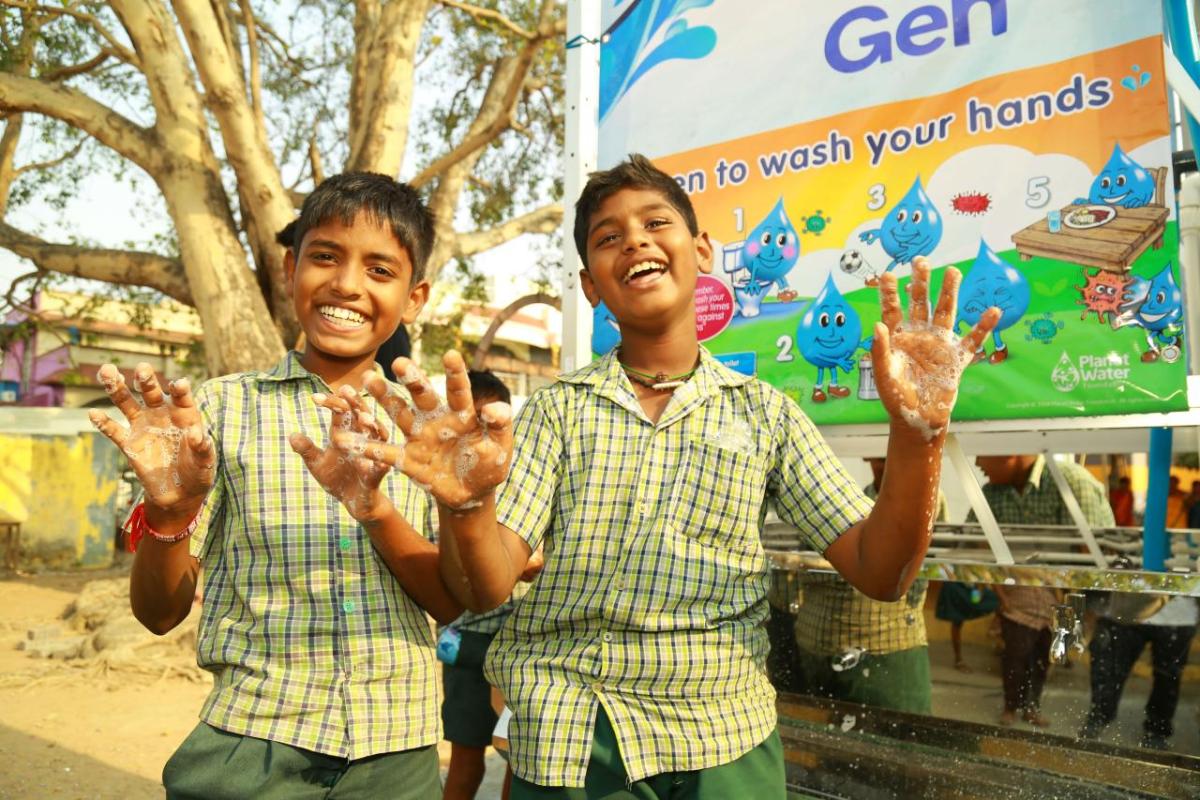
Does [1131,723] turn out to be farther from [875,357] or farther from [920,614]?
[875,357]

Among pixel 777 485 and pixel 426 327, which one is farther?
pixel 426 327

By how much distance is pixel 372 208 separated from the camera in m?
1.73

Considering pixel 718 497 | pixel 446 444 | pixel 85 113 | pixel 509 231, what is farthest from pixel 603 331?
pixel 509 231

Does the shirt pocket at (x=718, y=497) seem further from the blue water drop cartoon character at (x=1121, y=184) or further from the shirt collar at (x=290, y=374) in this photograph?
the blue water drop cartoon character at (x=1121, y=184)

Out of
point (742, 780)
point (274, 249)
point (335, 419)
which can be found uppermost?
point (274, 249)

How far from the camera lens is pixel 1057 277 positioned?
76.3 inches

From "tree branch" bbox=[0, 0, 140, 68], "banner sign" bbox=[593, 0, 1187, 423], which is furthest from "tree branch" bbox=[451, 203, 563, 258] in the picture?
"banner sign" bbox=[593, 0, 1187, 423]

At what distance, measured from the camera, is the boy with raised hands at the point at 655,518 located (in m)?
1.30

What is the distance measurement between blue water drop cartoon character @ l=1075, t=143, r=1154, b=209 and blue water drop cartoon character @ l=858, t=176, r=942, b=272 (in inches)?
11.8

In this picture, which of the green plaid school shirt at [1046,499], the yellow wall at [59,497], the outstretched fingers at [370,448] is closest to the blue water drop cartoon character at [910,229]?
the outstretched fingers at [370,448]

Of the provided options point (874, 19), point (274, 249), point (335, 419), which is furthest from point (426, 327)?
point (335, 419)

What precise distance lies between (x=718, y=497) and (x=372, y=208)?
81cm

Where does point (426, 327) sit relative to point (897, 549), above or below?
above

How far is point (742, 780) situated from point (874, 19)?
168cm
